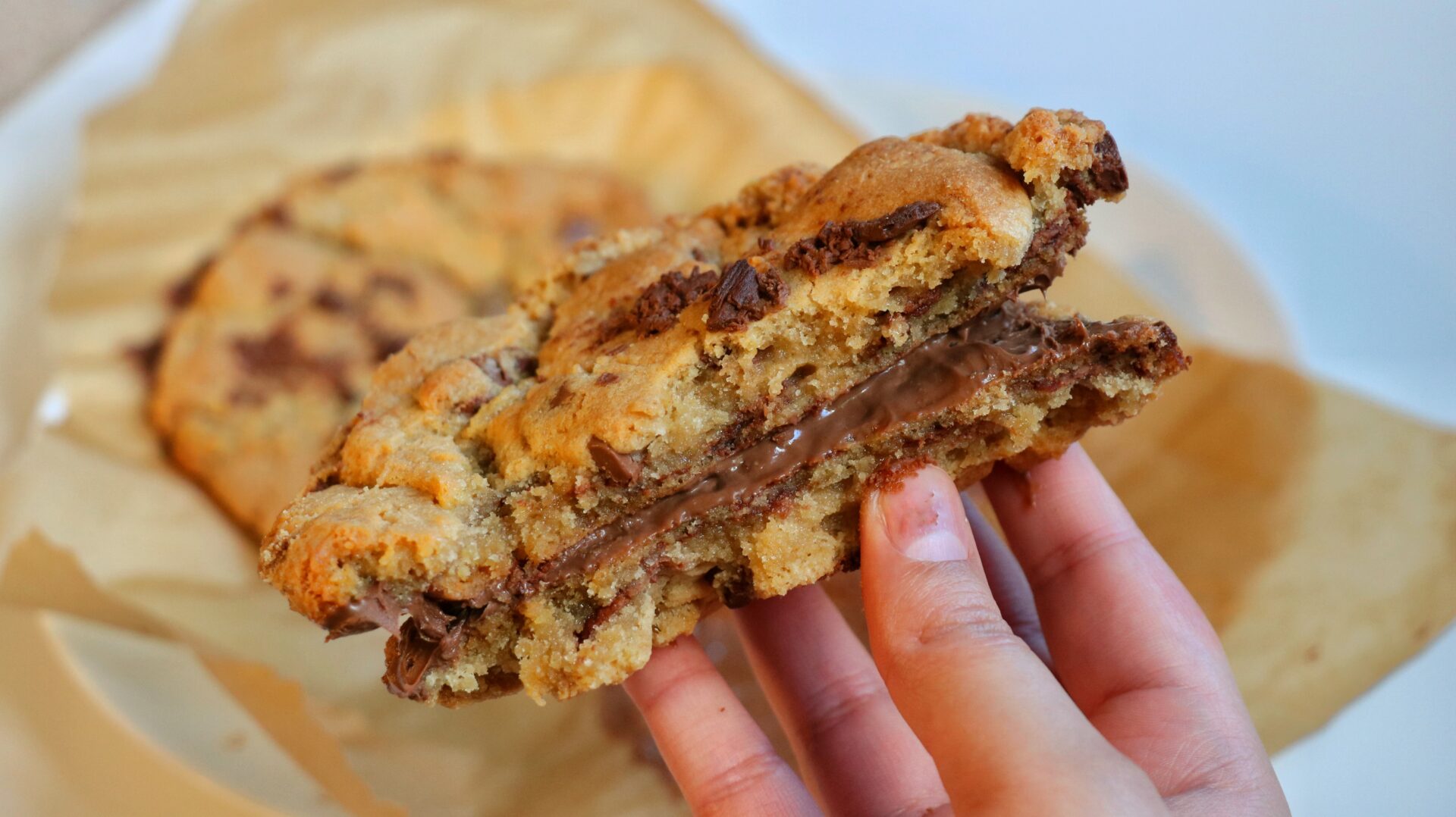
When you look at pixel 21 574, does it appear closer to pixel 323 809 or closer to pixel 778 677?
pixel 323 809

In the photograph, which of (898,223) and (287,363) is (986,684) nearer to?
(898,223)

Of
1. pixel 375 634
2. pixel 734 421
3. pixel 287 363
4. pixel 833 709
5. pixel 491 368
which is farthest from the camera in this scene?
pixel 287 363

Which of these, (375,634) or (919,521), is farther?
(375,634)

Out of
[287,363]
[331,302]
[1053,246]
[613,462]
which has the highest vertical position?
[1053,246]

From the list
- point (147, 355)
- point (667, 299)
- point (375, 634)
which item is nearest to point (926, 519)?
point (667, 299)

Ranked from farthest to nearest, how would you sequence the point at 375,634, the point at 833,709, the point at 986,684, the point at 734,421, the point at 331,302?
1. the point at 331,302
2. the point at 375,634
3. the point at 833,709
4. the point at 734,421
5. the point at 986,684

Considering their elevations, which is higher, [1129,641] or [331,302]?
[1129,641]

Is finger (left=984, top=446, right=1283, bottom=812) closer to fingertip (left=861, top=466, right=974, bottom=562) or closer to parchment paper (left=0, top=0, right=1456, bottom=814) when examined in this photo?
fingertip (left=861, top=466, right=974, bottom=562)
